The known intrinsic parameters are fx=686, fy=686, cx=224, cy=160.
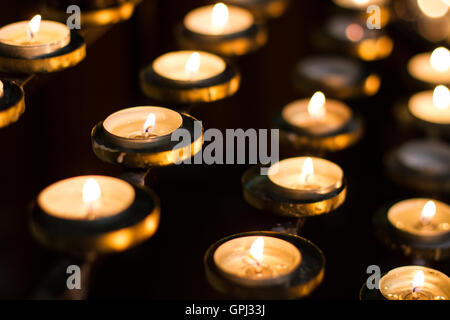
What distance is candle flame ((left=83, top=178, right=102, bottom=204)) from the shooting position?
38.2 inches

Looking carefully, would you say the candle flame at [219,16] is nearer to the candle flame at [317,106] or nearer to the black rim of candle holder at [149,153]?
the candle flame at [317,106]

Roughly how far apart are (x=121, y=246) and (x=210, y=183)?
179cm

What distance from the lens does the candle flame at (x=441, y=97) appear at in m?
1.75

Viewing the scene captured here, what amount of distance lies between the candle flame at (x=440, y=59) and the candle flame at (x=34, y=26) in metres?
1.16

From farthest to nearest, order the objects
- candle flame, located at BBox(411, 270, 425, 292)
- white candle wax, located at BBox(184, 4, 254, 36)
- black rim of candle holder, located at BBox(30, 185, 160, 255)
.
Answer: white candle wax, located at BBox(184, 4, 254, 36), candle flame, located at BBox(411, 270, 425, 292), black rim of candle holder, located at BBox(30, 185, 160, 255)

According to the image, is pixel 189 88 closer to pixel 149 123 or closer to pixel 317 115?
pixel 149 123

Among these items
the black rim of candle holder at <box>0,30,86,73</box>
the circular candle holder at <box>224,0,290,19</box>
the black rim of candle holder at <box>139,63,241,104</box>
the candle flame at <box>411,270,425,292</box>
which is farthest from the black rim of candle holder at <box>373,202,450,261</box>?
the circular candle holder at <box>224,0,290,19</box>

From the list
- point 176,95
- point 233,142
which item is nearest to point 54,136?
point 233,142

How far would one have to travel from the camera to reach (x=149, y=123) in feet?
3.96

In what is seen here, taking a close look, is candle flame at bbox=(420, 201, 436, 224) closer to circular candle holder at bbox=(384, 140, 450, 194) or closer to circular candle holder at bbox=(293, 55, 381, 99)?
Result: circular candle holder at bbox=(384, 140, 450, 194)

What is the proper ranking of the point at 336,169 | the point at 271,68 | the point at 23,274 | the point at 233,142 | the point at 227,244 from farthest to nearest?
the point at 271,68 < the point at 233,142 < the point at 23,274 < the point at 336,169 < the point at 227,244

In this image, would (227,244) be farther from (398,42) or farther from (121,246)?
(398,42)

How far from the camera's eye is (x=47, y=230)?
893mm

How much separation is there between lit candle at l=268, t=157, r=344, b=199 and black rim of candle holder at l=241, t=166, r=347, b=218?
0.08 ft
